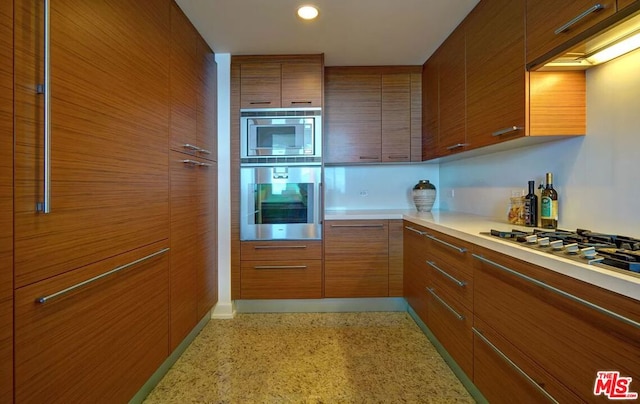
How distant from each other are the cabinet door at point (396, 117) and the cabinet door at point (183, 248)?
1869 millimetres

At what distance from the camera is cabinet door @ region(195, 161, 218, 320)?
2.32 m

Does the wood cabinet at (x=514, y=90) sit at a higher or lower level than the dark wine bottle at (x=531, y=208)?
higher

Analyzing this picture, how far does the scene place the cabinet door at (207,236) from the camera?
7.60ft

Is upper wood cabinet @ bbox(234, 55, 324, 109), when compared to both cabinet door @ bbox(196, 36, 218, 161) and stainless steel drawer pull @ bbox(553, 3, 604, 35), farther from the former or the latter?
stainless steel drawer pull @ bbox(553, 3, 604, 35)

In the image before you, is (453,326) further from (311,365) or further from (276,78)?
(276,78)

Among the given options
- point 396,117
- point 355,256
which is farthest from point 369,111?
point 355,256

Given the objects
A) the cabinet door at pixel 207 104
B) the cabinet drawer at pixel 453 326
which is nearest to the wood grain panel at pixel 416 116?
the cabinet drawer at pixel 453 326

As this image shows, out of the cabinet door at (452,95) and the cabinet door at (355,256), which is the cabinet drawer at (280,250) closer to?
the cabinet door at (355,256)

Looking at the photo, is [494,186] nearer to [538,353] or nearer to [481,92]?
[481,92]

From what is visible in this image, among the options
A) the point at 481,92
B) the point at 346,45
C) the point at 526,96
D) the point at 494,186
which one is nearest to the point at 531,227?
the point at 494,186

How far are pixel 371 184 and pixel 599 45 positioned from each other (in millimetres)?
2176

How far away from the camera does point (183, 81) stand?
6.66ft

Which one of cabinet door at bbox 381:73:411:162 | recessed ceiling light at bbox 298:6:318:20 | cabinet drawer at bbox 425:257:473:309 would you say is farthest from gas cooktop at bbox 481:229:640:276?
recessed ceiling light at bbox 298:6:318:20

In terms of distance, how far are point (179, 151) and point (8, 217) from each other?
46.0 inches
